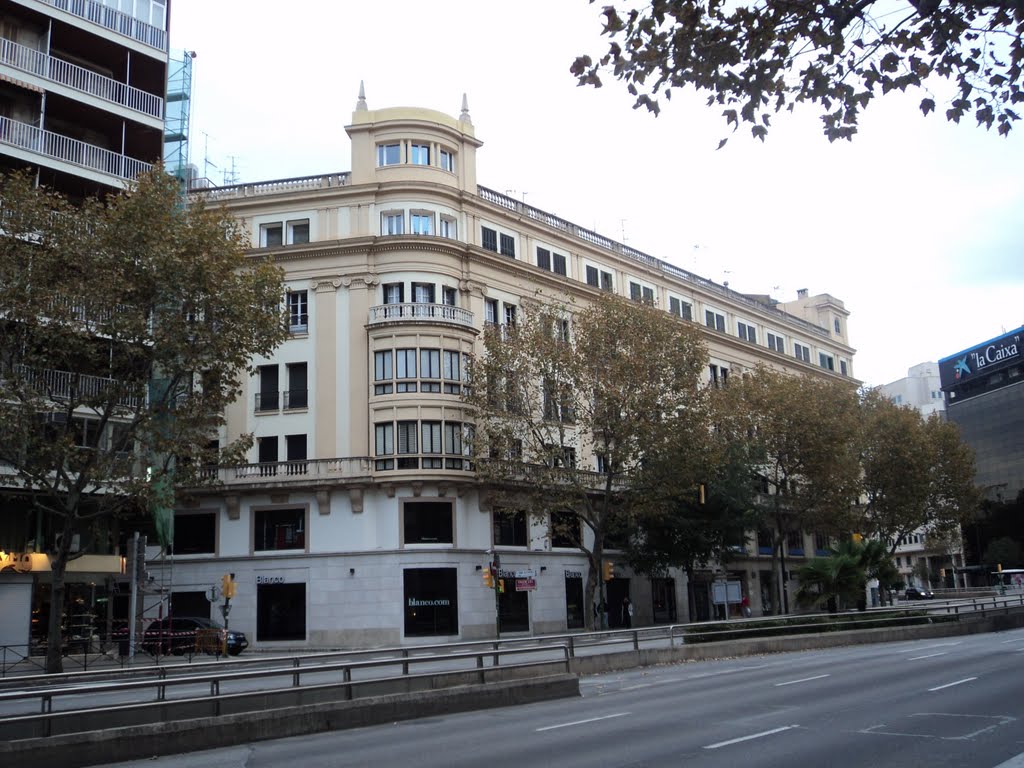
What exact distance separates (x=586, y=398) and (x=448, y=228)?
1125 centimetres

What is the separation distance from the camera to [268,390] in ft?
155

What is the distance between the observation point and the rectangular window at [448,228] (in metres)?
47.8

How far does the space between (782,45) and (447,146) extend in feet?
131

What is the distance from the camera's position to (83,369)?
1458 inches

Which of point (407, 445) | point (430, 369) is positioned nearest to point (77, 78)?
point (430, 369)

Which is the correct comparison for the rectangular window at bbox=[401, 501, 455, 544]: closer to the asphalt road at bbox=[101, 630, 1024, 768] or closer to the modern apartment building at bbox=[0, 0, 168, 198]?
the modern apartment building at bbox=[0, 0, 168, 198]

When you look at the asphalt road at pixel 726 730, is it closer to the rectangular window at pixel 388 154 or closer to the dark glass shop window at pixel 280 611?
the dark glass shop window at pixel 280 611

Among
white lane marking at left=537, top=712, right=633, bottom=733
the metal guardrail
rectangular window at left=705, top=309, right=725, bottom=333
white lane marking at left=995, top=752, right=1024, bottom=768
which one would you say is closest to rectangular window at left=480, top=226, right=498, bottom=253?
rectangular window at left=705, top=309, right=725, bottom=333

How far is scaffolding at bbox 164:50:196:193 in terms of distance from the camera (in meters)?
48.3

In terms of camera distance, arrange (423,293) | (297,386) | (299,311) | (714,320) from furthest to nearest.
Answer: (714,320), (299,311), (297,386), (423,293)

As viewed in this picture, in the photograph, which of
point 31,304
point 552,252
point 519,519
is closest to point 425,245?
point 552,252

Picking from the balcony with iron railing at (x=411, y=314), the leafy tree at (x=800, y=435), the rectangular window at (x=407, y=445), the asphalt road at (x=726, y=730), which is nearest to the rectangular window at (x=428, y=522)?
the rectangular window at (x=407, y=445)

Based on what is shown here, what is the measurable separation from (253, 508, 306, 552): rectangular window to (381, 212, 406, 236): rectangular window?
13912mm

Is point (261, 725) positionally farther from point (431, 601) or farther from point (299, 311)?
point (299, 311)
